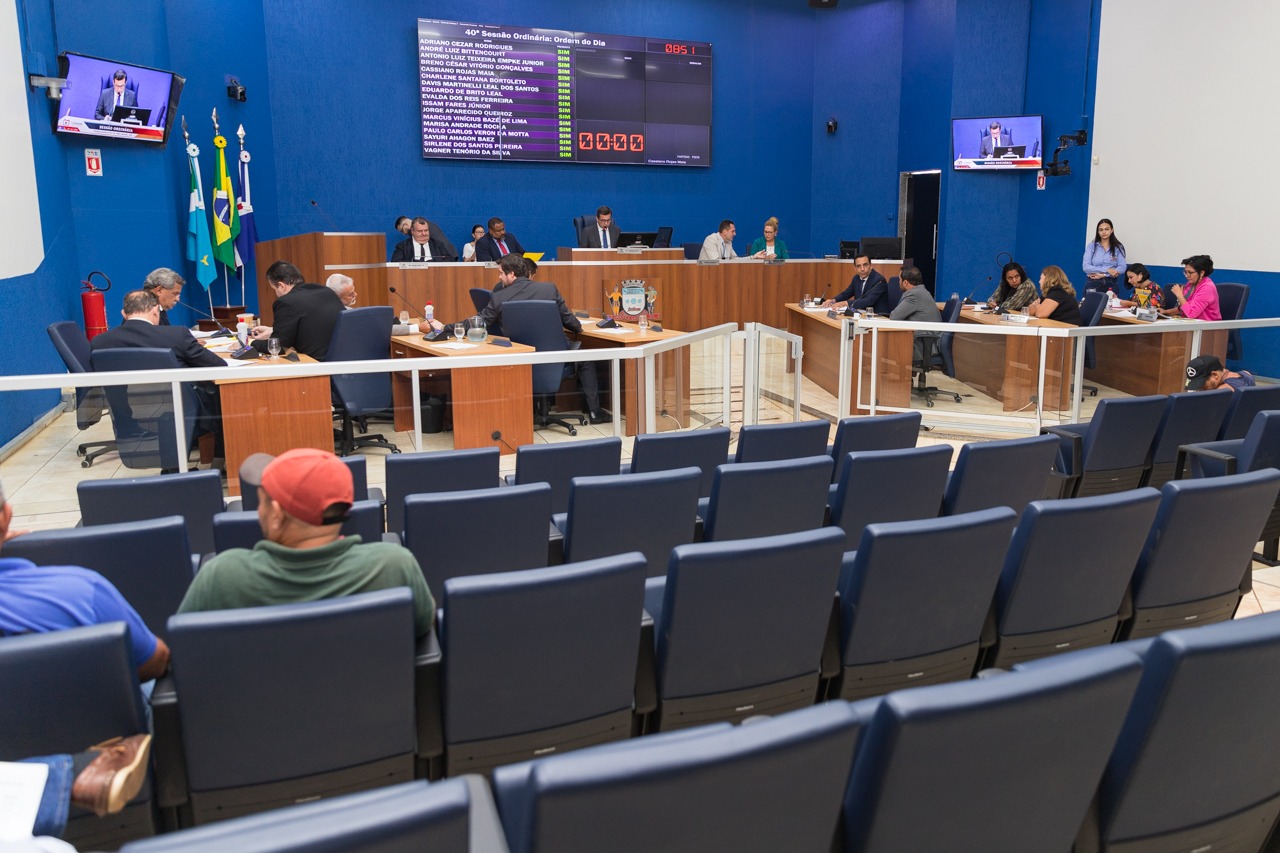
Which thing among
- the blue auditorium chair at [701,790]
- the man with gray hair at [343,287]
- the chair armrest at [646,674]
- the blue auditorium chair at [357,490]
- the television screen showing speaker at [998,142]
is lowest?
the chair armrest at [646,674]

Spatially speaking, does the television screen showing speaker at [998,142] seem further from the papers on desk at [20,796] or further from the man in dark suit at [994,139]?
the papers on desk at [20,796]

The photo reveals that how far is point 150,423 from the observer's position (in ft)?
16.0

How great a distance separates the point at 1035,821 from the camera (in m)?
1.63

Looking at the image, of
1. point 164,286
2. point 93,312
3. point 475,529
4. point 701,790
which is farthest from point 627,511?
point 93,312

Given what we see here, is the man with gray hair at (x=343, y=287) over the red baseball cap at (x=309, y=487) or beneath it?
over

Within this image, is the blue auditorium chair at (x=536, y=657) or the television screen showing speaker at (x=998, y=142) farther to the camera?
the television screen showing speaker at (x=998, y=142)

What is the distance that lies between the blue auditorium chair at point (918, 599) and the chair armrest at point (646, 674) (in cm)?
55

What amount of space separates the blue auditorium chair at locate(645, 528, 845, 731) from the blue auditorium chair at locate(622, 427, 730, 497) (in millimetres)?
1587

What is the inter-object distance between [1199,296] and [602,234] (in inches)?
245

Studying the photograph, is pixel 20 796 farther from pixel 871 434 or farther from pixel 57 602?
pixel 871 434

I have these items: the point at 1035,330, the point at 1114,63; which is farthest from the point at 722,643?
the point at 1114,63

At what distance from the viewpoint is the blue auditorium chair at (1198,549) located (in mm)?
2832

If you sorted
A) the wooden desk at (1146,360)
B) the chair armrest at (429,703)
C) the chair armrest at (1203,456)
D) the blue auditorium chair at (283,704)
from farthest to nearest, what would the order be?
1. the wooden desk at (1146,360)
2. the chair armrest at (1203,456)
3. the chair armrest at (429,703)
4. the blue auditorium chair at (283,704)

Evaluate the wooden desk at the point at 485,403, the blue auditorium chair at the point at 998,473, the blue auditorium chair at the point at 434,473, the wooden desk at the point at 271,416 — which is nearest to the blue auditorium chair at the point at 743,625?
the blue auditorium chair at the point at 998,473
